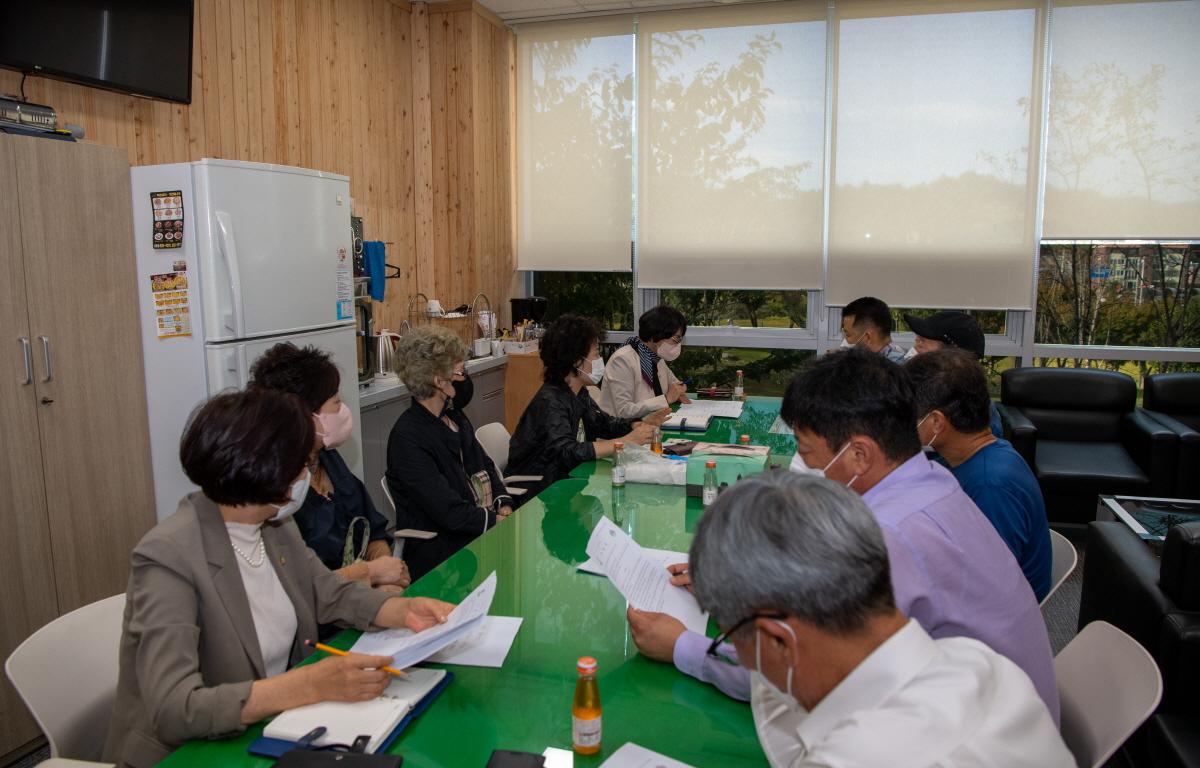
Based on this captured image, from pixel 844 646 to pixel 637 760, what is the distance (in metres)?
0.51

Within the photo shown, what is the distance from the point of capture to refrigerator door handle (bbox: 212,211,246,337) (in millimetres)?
3381

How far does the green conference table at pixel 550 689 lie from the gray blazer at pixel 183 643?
0.07 metres

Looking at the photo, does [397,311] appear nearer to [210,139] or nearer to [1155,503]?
[210,139]

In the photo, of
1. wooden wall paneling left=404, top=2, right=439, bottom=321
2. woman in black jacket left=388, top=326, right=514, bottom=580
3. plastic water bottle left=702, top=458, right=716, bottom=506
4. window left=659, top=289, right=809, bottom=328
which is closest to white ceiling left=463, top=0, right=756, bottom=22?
wooden wall paneling left=404, top=2, right=439, bottom=321

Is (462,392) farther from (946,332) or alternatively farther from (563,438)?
(946,332)

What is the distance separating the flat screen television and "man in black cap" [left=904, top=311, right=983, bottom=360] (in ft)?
12.2

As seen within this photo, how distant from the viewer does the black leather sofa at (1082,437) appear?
4.68m

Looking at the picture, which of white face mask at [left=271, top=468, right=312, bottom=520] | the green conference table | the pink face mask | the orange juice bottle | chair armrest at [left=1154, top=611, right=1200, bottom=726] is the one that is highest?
the pink face mask

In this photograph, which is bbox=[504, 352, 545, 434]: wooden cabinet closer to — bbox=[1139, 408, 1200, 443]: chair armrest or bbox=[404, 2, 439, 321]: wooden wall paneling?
bbox=[404, 2, 439, 321]: wooden wall paneling

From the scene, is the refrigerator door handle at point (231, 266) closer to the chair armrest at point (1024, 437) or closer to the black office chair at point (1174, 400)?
the chair armrest at point (1024, 437)

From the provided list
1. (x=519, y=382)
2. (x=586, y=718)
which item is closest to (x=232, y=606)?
(x=586, y=718)

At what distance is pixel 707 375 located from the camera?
259 inches

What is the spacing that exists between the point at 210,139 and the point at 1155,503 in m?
4.80

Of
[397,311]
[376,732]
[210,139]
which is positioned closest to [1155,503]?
[376,732]
